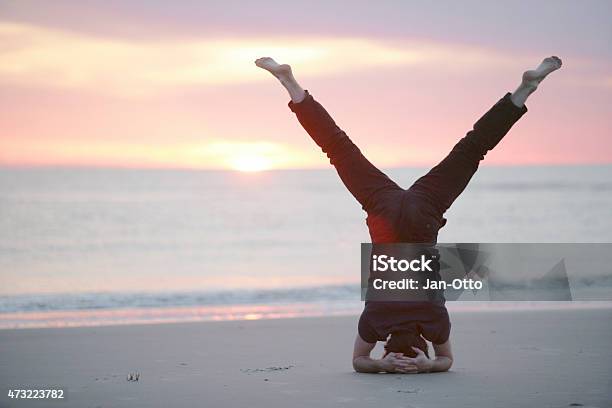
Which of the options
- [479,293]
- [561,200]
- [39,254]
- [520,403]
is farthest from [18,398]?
[561,200]

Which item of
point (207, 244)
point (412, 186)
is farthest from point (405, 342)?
point (207, 244)

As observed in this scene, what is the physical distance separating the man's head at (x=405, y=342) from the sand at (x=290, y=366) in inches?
7.9

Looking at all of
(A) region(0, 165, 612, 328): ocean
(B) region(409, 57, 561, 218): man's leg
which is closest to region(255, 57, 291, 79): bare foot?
(B) region(409, 57, 561, 218): man's leg

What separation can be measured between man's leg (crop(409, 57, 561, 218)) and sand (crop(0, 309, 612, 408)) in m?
1.39

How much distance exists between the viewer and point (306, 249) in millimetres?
30656

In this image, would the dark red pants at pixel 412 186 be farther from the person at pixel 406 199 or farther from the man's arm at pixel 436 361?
the man's arm at pixel 436 361

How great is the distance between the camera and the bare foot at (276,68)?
23.5 feet

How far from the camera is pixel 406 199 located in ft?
22.4

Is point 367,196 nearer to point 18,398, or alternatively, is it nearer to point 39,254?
point 18,398

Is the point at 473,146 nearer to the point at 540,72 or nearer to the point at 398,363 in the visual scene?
the point at 540,72

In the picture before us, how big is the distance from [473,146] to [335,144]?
104 centimetres

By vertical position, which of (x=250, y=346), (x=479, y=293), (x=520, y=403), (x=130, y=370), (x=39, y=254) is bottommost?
(x=520, y=403)

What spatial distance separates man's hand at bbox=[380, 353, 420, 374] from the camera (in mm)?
6906

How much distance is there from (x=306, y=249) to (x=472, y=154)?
77.9 ft
